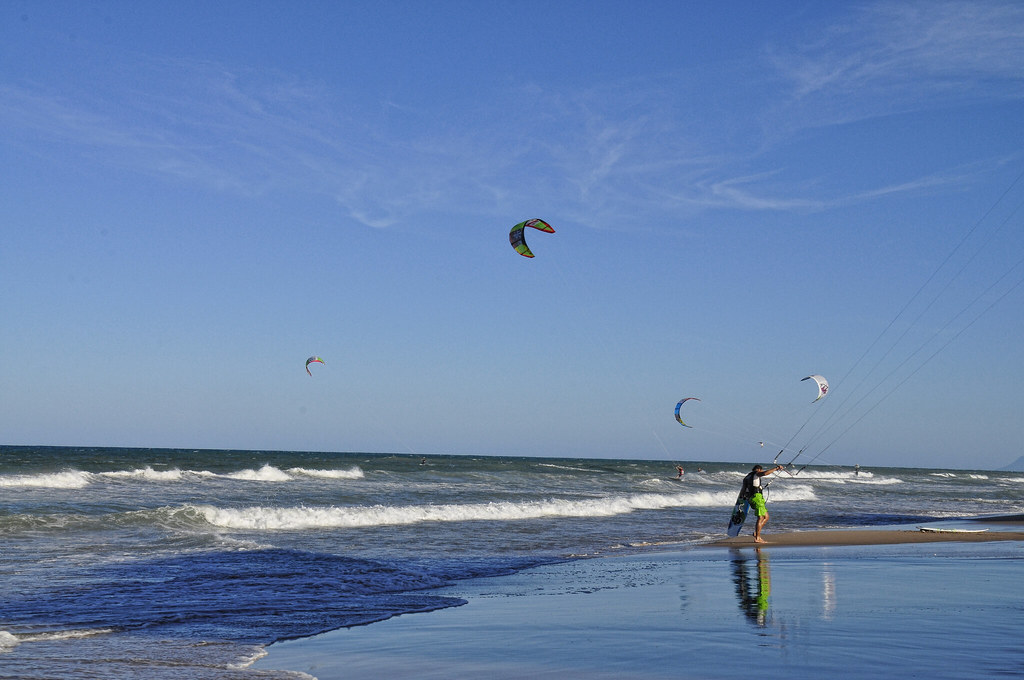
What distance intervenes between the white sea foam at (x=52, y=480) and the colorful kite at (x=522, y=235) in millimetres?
19439

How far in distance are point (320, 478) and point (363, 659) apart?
1504 inches

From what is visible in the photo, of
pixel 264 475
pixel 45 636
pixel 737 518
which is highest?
pixel 737 518

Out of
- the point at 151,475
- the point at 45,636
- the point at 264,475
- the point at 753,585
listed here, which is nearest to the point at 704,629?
the point at 753,585

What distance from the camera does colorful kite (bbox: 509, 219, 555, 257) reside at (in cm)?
2175

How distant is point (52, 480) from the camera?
109ft

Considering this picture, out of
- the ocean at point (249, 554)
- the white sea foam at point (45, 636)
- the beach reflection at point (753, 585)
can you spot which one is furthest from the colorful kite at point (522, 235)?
the white sea foam at point (45, 636)

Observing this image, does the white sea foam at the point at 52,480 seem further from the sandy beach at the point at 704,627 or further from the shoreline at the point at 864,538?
the sandy beach at the point at 704,627

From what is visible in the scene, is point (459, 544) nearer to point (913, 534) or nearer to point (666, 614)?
point (666, 614)

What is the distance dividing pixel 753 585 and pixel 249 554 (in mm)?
8120

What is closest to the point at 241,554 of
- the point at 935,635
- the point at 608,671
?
the point at 608,671

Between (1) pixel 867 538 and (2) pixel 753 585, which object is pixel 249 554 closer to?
(2) pixel 753 585

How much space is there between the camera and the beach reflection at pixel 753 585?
9.04 metres

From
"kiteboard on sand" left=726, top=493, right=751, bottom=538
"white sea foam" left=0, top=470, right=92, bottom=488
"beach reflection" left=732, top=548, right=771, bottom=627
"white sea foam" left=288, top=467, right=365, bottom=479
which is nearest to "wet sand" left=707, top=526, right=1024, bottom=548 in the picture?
"kiteboard on sand" left=726, top=493, right=751, bottom=538

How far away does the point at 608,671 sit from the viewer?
6.68m
